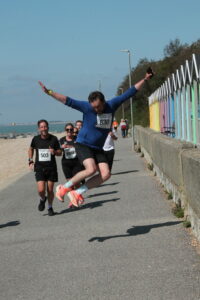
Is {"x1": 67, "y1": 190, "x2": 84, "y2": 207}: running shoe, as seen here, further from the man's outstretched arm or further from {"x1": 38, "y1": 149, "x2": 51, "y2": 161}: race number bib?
{"x1": 38, "y1": 149, "x2": 51, "y2": 161}: race number bib

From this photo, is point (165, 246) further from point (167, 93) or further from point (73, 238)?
point (167, 93)

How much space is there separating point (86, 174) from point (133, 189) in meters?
5.71

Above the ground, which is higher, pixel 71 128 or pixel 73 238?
pixel 71 128

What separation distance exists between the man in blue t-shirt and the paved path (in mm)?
732

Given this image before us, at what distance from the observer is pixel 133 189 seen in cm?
1305

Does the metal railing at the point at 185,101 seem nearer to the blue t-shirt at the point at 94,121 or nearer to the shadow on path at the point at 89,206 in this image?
the shadow on path at the point at 89,206

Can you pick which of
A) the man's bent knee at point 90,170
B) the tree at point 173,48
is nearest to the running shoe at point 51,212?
the man's bent knee at point 90,170

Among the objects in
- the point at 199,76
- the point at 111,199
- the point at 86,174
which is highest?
the point at 199,76

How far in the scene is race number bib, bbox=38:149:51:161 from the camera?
10.4 metres

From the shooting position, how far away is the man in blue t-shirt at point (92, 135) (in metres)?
7.36

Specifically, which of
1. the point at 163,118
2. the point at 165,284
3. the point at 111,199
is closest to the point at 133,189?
the point at 111,199

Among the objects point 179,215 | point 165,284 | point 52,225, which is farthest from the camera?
point 52,225

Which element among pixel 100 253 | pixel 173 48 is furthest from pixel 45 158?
pixel 173 48

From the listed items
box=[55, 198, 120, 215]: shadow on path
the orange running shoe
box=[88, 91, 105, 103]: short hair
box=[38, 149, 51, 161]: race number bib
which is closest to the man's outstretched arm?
box=[88, 91, 105, 103]: short hair
